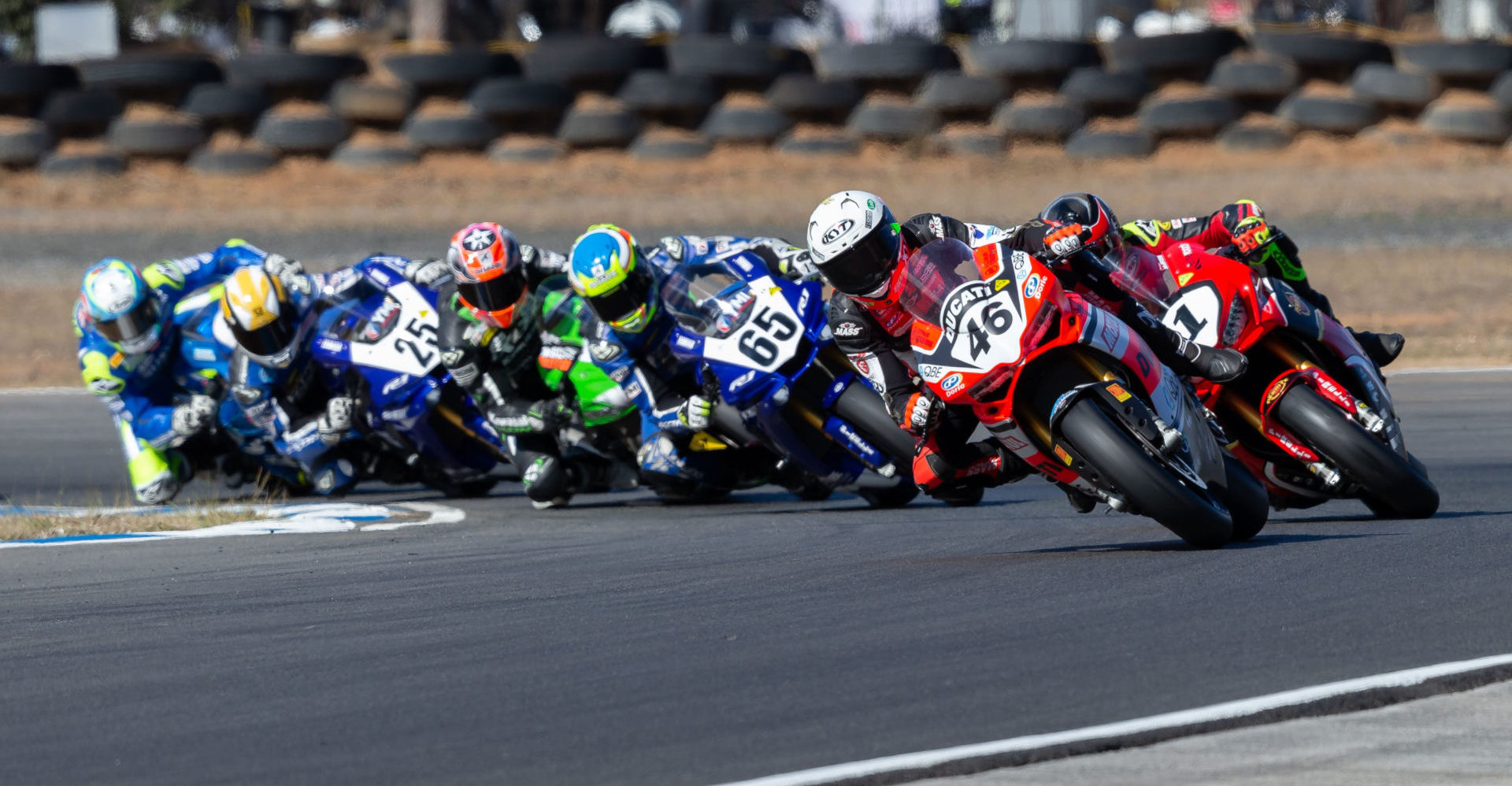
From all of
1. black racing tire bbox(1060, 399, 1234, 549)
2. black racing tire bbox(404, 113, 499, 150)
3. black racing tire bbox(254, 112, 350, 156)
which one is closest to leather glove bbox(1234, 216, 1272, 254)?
black racing tire bbox(1060, 399, 1234, 549)

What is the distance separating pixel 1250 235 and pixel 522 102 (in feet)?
47.9

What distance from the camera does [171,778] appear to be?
15.3 ft

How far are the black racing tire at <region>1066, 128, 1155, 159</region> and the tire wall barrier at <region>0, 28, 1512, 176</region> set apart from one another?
19mm

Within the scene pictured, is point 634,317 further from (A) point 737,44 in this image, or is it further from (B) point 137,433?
(A) point 737,44

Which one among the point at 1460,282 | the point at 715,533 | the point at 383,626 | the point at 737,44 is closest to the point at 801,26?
the point at 737,44

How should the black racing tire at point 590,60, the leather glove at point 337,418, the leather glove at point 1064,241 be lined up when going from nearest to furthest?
the leather glove at point 1064,241 < the leather glove at point 337,418 < the black racing tire at point 590,60

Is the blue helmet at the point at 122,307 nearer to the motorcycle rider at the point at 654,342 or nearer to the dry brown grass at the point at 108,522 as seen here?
the dry brown grass at the point at 108,522

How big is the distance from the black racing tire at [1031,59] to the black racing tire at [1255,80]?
4.43 feet

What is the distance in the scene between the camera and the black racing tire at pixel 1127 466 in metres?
6.55

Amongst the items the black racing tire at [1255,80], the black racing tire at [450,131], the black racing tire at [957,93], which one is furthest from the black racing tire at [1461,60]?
the black racing tire at [450,131]

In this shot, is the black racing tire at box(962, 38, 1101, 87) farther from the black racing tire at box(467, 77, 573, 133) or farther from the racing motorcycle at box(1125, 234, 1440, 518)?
the racing motorcycle at box(1125, 234, 1440, 518)

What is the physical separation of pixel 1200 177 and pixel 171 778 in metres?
18.4

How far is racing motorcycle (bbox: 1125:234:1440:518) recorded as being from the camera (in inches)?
298

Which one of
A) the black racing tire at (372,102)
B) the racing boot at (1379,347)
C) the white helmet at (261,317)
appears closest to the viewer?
the racing boot at (1379,347)
